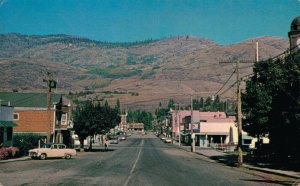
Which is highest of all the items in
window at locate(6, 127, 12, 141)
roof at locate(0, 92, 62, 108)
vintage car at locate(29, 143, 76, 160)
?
roof at locate(0, 92, 62, 108)

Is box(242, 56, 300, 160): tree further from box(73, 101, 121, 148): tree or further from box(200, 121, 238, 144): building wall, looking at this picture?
box(200, 121, 238, 144): building wall

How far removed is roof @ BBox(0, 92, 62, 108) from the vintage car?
26212mm

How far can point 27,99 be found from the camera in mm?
74250

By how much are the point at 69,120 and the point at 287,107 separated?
52454mm

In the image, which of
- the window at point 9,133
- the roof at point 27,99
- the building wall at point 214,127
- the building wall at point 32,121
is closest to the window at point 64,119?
the roof at point 27,99

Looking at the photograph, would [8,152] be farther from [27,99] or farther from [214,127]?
[214,127]

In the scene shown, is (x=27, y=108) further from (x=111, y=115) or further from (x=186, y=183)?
(x=186, y=183)

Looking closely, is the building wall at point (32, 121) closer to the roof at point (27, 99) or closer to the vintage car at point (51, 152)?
the roof at point (27, 99)

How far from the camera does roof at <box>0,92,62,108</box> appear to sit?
239 feet

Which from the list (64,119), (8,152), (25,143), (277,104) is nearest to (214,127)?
(64,119)

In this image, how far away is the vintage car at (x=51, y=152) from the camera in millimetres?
44562

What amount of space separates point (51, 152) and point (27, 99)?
1206 inches

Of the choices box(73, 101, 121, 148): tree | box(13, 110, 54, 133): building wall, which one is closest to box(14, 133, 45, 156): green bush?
box(73, 101, 121, 148): tree

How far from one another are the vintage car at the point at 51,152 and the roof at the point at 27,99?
2621 cm
